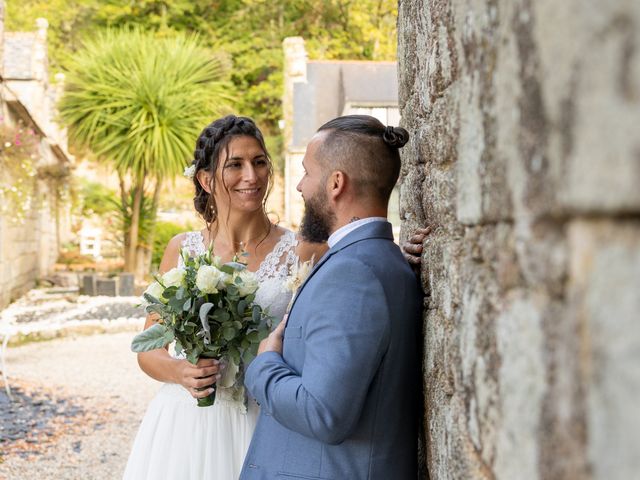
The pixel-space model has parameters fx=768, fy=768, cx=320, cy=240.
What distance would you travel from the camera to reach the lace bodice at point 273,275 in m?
3.06

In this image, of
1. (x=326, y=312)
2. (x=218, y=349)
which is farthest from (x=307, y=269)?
(x=326, y=312)

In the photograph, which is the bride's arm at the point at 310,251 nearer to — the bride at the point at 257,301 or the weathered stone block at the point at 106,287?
the bride at the point at 257,301

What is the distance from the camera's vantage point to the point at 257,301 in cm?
311

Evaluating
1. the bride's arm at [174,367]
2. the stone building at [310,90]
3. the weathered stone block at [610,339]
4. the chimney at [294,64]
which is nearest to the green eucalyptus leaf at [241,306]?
the bride's arm at [174,367]

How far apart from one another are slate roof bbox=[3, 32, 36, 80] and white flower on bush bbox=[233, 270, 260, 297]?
18475 millimetres

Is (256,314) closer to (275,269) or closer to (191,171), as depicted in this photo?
(275,269)

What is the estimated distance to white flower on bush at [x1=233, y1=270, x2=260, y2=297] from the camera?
2662 millimetres

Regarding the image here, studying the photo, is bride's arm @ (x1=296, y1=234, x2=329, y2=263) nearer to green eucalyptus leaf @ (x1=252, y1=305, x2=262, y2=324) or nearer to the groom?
green eucalyptus leaf @ (x1=252, y1=305, x2=262, y2=324)

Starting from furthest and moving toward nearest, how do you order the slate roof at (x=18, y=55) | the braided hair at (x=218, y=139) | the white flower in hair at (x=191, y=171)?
the slate roof at (x=18, y=55), the white flower in hair at (x=191, y=171), the braided hair at (x=218, y=139)

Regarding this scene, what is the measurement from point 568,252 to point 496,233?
1.16 ft

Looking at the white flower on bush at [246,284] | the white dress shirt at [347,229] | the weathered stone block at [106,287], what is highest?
the white dress shirt at [347,229]

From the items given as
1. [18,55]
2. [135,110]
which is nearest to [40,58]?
[18,55]

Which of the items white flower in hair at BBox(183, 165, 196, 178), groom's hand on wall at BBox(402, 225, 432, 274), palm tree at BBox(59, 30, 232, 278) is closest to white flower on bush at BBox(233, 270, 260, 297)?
groom's hand on wall at BBox(402, 225, 432, 274)

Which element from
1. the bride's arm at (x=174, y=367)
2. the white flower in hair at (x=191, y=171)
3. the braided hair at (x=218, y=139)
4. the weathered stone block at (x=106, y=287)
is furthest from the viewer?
the weathered stone block at (x=106, y=287)
